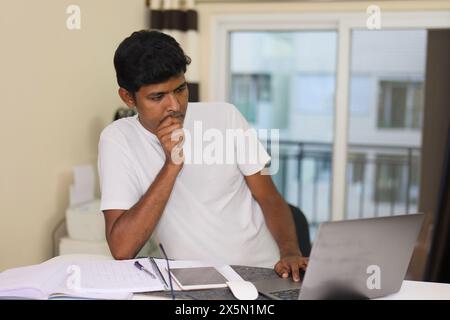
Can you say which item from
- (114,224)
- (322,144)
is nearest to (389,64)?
(322,144)

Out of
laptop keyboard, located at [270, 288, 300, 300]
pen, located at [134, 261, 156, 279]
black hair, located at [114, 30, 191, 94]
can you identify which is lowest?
laptop keyboard, located at [270, 288, 300, 300]

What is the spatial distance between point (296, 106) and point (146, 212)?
4112 millimetres

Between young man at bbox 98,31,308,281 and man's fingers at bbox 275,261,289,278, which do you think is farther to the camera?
young man at bbox 98,31,308,281

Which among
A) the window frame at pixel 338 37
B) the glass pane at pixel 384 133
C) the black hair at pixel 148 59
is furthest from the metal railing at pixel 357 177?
the black hair at pixel 148 59

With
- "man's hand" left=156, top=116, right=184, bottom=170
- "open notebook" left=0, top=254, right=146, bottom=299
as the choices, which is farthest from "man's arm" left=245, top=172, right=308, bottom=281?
"open notebook" left=0, top=254, right=146, bottom=299

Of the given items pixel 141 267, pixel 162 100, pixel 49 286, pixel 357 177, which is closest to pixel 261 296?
pixel 141 267

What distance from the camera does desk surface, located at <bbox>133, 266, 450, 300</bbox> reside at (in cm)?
111

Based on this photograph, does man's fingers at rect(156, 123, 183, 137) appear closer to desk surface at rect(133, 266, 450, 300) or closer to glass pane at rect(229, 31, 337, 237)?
desk surface at rect(133, 266, 450, 300)

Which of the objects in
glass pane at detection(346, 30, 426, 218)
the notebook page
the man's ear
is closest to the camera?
the notebook page

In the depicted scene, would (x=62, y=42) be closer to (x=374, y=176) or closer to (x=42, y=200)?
(x=42, y=200)

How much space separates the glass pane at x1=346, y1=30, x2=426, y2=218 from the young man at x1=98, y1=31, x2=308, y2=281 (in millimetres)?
3299

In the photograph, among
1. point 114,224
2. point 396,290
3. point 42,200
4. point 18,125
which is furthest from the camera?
point 42,200
